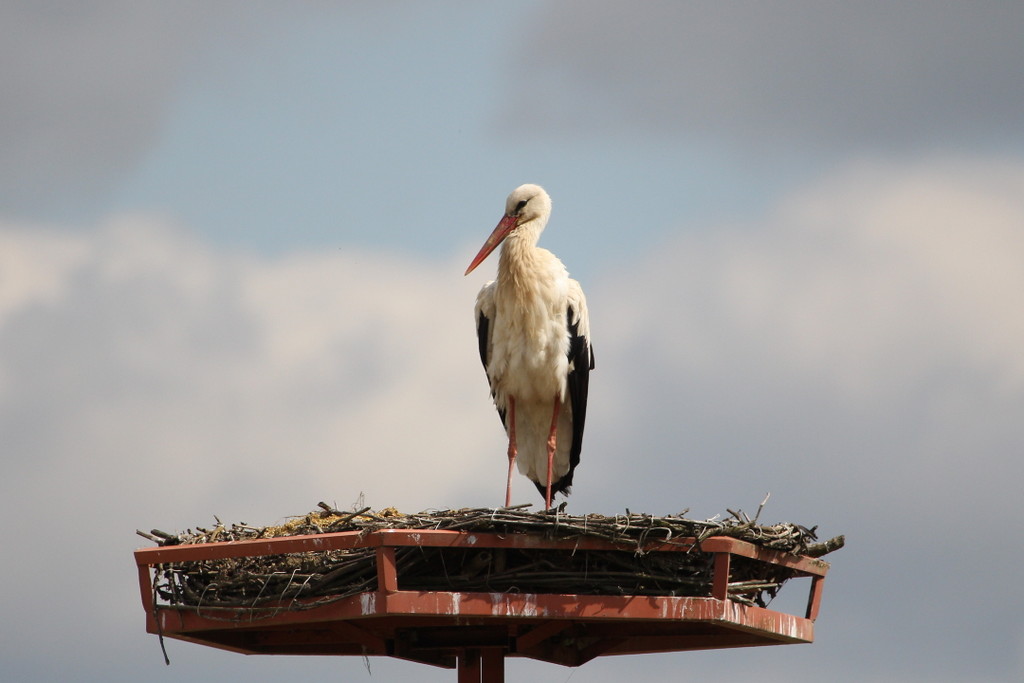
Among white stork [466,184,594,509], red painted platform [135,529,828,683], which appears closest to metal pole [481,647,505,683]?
red painted platform [135,529,828,683]

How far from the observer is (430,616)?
6.98 metres

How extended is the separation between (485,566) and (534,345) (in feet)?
8.33

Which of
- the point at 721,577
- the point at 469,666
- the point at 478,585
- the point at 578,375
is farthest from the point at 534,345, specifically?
the point at 721,577

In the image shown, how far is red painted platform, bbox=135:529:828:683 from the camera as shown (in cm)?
692

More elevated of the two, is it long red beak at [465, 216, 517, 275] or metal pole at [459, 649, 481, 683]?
long red beak at [465, 216, 517, 275]

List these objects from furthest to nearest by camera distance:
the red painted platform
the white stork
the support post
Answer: the white stork
the support post
the red painted platform

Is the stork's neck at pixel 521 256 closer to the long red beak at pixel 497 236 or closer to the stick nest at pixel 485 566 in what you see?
the long red beak at pixel 497 236

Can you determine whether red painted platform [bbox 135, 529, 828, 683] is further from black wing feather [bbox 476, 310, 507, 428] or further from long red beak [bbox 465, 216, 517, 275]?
long red beak [bbox 465, 216, 517, 275]

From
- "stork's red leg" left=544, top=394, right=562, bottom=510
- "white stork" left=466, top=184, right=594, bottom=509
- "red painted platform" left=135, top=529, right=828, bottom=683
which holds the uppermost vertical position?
"white stork" left=466, top=184, right=594, bottom=509

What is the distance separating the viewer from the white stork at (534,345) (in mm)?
9625

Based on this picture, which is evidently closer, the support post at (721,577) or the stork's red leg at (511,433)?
the support post at (721,577)

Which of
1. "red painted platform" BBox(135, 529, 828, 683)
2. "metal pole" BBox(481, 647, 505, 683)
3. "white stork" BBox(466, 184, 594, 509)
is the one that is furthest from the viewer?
"white stork" BBox(466, 184, 594, 509)

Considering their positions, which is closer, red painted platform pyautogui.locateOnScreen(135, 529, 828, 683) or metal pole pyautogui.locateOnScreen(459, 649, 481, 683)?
red painted platform pyautogui.locateOnScreen(135, 529, 828, 683)

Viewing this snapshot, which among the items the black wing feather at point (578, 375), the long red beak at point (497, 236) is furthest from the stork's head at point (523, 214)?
the black wing feather at point (578, 375)
